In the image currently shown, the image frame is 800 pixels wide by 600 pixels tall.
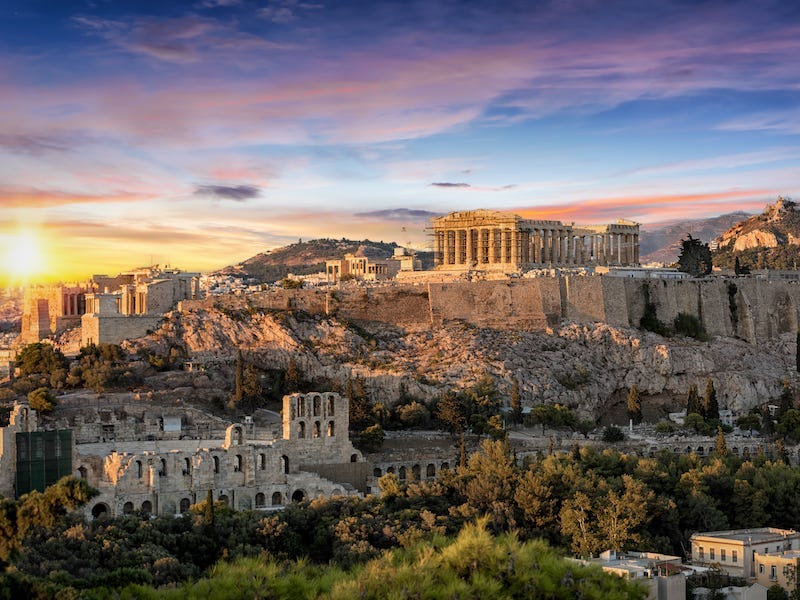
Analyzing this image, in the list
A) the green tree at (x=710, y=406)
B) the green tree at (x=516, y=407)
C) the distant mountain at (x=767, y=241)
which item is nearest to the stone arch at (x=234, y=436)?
the green tree at (x=516, y=407)

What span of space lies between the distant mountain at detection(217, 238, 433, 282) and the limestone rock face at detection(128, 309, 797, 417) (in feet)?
167

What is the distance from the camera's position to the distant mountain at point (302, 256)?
119 m

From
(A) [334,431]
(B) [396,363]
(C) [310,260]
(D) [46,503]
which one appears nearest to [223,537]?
(D) [46,503]

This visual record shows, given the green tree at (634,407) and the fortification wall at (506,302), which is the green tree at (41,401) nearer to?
the fortification wall at (506,302)

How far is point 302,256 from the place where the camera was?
131375 mm

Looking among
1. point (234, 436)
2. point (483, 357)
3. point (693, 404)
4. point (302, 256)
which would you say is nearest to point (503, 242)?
point (483, 357)

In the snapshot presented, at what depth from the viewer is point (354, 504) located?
37281mm

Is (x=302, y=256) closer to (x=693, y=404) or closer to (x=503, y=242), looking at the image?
(x=503, y=242)

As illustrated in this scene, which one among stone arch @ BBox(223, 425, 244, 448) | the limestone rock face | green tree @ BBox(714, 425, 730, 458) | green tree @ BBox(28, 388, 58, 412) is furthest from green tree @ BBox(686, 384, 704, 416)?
green tree @ BBox(28, 388, 58, 412)

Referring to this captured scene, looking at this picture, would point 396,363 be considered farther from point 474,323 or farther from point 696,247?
point 696,247

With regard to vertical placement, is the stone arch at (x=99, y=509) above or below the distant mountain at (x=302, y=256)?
below

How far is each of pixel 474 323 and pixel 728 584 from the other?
29.8 m

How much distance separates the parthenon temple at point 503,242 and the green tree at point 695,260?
4585 mm

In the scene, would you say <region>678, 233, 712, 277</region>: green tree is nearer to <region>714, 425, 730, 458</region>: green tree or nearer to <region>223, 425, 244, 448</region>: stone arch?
<region>714, 425, 730, 458</region>: green tree
